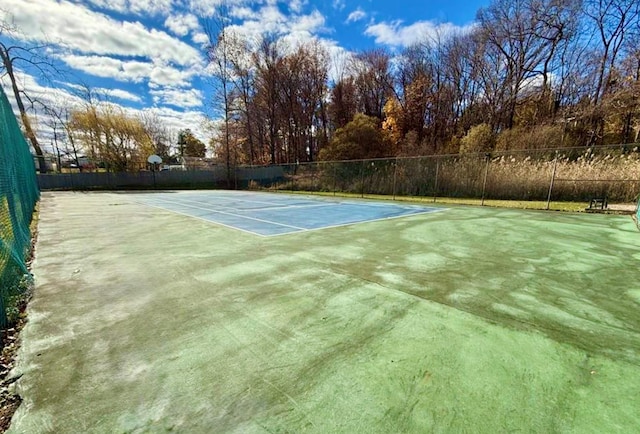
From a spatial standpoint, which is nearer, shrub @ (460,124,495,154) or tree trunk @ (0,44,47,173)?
tree trunk @ (0,44,47,173)

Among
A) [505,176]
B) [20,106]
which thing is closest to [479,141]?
[505,176]

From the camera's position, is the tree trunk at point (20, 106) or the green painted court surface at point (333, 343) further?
the tree trunk at point (20, 106)

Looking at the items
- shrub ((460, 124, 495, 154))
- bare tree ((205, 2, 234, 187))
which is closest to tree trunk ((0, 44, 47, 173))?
bare tree ((205, 2, 234, 187))

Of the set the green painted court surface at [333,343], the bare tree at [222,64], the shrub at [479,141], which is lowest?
the green painted court surface at [333,343]

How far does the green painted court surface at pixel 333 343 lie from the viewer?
138 centimetres

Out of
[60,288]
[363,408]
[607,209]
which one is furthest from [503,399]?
[607,209]

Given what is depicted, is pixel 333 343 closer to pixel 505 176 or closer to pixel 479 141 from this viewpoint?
pixel 505 176

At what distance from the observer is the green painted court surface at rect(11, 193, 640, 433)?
4.51 ft

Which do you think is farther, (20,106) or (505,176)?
(20,106)

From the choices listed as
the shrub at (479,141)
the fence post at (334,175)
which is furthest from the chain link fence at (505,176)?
the shrub at (479,141)

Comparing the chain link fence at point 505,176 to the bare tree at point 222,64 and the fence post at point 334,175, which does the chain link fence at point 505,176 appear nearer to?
the fence post at point 334,175

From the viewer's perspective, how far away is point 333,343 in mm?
1956

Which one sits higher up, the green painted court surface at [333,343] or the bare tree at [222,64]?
the bare tree at [222,64]

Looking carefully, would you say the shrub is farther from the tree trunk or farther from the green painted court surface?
the tree trunk
